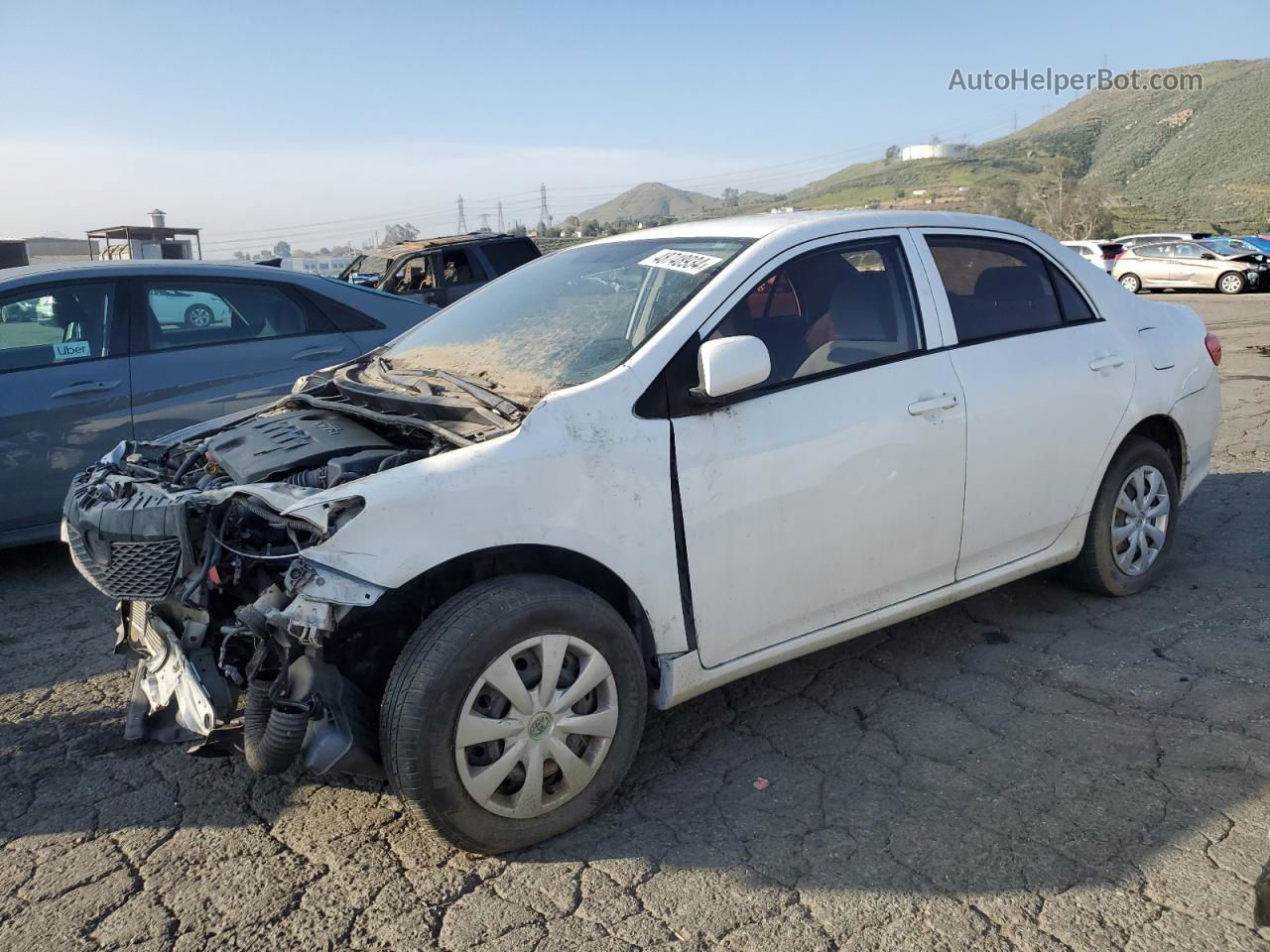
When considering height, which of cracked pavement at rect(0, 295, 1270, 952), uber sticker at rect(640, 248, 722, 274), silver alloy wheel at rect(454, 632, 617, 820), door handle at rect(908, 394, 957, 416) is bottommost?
cracked pavement at rect(0, 295, 1270, 952)

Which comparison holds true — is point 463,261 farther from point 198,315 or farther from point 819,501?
point 819,501

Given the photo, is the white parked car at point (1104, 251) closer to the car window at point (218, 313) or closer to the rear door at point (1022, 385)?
the rear door at point (1022, 385)

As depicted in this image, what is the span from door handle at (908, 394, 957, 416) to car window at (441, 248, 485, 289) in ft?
38.8

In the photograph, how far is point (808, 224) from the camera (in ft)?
11.7

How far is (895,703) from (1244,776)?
1091 mm

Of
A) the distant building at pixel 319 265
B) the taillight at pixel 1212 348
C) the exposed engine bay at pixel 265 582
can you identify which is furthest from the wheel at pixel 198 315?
the distant building at pixel 319 265

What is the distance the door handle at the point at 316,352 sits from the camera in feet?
19.2

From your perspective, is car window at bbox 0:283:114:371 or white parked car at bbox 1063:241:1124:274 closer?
car window at bbox 0:283:114:371

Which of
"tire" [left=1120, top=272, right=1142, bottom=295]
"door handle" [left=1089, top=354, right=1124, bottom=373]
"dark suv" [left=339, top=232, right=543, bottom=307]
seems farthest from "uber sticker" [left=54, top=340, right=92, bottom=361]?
"tire" [left=1120, top=272, right=1142, bottom=295]

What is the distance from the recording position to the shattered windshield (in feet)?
10.5

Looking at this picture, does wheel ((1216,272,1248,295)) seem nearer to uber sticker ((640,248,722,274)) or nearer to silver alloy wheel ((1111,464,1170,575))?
silver alloy wheel ((1111,464,1170,575))

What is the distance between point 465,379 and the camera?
3.37m

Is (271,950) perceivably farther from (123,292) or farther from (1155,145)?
(1155,145)

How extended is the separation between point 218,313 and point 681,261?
134 inches
